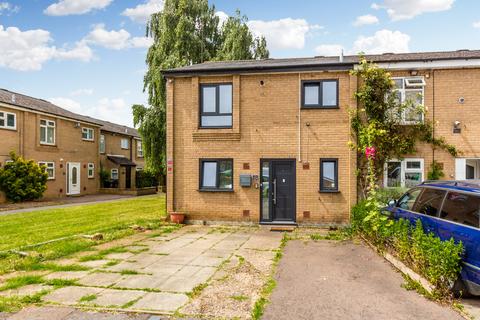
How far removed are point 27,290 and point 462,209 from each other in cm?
753

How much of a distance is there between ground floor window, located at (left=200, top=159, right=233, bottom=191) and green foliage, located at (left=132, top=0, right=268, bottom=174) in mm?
11147

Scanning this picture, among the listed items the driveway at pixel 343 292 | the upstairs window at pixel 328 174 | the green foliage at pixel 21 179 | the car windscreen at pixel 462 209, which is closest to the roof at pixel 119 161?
the green foliage at pixel 21 179

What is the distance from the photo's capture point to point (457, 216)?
597 cm

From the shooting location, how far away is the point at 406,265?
23.4 feet

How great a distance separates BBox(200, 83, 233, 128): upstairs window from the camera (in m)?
13.5

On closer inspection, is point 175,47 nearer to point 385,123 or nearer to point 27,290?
point 385,123

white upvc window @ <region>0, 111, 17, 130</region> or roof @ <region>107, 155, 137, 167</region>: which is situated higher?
white upvc window @ <region>0, 111, 17, 130</region>

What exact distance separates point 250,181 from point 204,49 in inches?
646

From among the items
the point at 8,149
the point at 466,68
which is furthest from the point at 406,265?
the point at 8,149

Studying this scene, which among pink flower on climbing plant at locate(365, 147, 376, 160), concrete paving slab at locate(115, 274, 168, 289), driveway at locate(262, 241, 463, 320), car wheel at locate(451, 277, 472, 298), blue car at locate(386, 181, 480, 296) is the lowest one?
driveway at locate(262, 241, 463, 320)

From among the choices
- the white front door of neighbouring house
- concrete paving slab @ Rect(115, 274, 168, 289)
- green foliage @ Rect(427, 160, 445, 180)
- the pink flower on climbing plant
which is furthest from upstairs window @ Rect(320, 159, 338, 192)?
the white front door of neighbouring house

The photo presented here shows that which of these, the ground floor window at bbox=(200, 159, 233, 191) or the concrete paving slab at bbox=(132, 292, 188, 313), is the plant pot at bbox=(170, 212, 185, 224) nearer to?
the ground floor window at bbox=(200, 159, 233, 191)

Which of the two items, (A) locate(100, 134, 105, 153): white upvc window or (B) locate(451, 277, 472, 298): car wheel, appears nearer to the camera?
(B) locate(451, 277, 472, 298): car wheel

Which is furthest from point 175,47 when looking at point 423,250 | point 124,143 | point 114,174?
point 423,250
